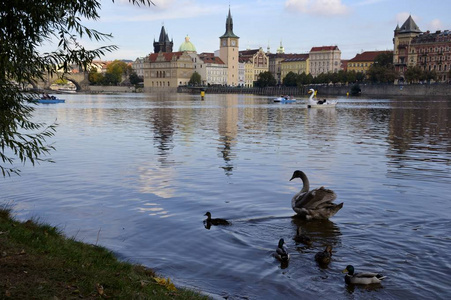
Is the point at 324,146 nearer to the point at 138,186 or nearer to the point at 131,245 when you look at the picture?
the point at 138,186

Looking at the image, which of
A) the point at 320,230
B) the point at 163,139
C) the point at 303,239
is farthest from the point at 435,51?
the point at 303,239

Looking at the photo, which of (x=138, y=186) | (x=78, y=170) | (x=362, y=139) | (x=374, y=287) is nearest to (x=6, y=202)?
(x=138, y=186)

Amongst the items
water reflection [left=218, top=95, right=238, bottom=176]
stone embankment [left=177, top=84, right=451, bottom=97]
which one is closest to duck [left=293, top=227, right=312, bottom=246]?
water reflection [left=218, top=95, right=238, bottom=176]

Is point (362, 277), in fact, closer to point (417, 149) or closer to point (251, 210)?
point (251, 210)

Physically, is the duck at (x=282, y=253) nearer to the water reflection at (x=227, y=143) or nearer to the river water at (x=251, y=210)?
the river water at (x=251, y=210)

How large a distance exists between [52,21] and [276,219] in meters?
6.91

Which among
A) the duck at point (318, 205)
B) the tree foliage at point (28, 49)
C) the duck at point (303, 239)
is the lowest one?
the duck at point (303, 239)

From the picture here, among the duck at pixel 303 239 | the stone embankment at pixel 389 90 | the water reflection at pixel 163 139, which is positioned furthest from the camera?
the stone embankment at pixel 389 90

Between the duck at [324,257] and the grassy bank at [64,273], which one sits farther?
the duck at [324,257]

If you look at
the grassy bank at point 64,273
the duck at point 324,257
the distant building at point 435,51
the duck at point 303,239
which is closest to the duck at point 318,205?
the duck at point 303,239

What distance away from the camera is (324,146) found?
27.4 metres

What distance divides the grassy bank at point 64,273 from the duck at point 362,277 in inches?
102

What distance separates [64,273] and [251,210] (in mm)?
7147

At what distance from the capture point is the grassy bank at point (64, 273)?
671 cm
